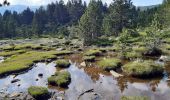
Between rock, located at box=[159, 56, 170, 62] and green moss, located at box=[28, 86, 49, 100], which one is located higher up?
rock, located at box=[159, 56, 170, 62]

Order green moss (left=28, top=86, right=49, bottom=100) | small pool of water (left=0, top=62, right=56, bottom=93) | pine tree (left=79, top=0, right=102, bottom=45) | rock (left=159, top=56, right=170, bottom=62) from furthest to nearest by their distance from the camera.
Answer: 1. pine tree (left=79, top=0, right=102, bottom=45)
2. rock (left=159, top=56, right=170, bottom=62)
3. small pool of water (left=0, top=62, right=56, bottom=93)
4. green moss (left=28, top=86, right=49, bottom=100)

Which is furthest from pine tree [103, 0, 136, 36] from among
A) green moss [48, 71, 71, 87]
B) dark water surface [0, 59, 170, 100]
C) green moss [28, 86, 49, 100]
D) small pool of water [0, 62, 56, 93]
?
green moss [28, 86, 49, 100]

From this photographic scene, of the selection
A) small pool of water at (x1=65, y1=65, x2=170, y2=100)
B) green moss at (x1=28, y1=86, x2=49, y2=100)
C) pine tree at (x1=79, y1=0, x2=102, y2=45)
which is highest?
pine tree at (x1=79, y1=0, x2=102, y2=45)

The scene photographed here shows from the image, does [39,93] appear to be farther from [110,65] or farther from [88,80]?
[110,65]

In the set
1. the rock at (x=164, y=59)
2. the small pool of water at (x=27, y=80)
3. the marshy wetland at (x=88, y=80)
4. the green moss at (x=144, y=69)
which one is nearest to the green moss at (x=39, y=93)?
the marshy wetland at (x=88, y=80)

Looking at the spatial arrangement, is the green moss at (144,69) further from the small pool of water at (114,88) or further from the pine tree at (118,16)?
the pine tree at (118,16)

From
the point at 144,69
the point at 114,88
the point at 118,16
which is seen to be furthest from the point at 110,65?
the point at 118,16

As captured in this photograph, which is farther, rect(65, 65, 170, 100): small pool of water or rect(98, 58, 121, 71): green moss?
rect(98, 58, 121, 71): green moss

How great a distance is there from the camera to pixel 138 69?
179 feet

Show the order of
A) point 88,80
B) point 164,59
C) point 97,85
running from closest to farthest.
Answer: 1. point 97,85
2. point 88,80
3. point 164,59

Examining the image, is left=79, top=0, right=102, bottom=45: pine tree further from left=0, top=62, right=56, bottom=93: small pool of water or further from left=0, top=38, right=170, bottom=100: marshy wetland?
left=0, top=62, right=56, bottom=93: small pool of water

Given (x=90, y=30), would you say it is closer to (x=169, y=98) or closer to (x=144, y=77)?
(x=144, y=77)

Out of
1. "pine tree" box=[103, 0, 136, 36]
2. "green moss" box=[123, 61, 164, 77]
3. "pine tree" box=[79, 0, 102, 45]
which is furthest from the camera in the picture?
"pine tree" box=[103, 0, 136, 36]

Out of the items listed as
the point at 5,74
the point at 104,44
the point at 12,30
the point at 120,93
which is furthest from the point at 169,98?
the point at 12,30
